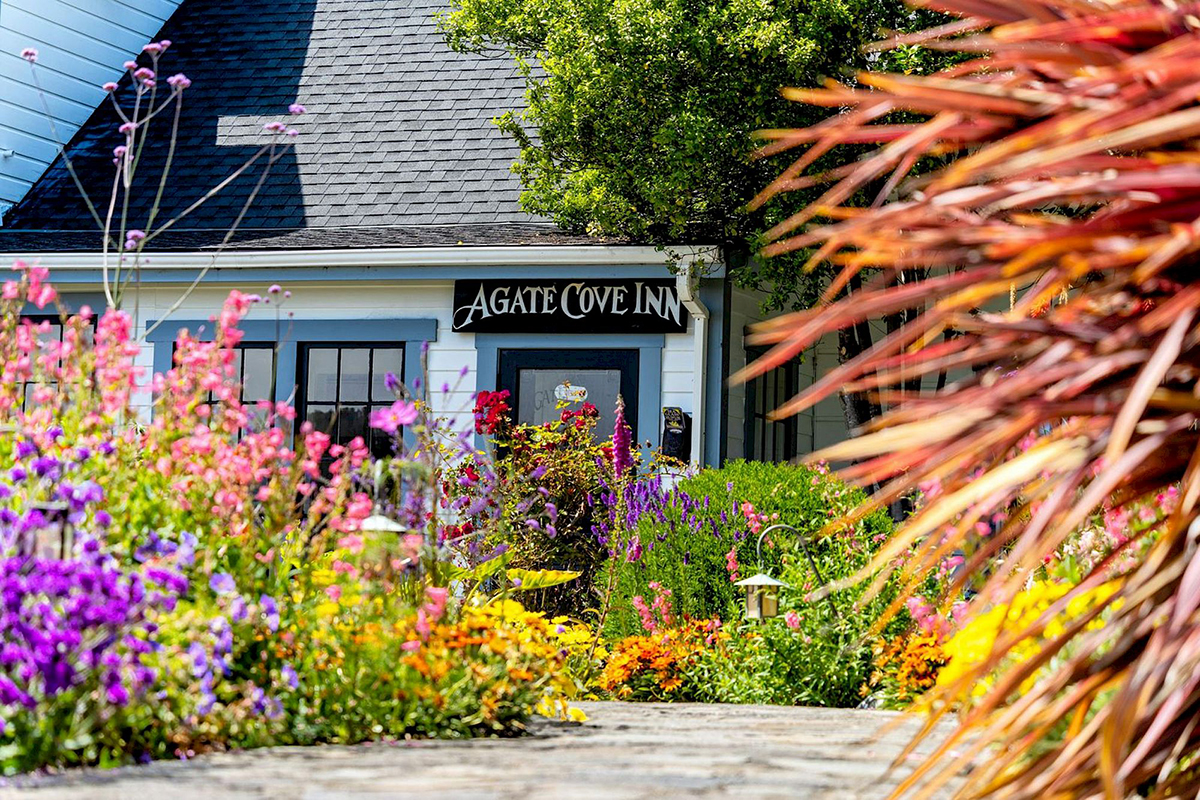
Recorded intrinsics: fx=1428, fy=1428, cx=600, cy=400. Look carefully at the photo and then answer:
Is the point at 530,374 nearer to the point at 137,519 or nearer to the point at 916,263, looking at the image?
the point at 137,519

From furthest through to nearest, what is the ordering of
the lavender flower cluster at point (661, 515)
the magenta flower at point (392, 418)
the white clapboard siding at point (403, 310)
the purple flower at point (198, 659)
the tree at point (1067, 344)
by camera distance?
the white clapboard siding at point (403, 310) < the lavender flower cluster at point (661, 515) < the magenta flower at point (392, 418) < the purple flower at point (198, 659) < the tree at point (1067, 344)

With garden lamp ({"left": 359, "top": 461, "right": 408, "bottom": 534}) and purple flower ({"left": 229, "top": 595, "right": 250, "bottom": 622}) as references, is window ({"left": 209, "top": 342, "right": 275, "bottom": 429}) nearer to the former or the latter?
garden lamp ({"left": 359, "top": 461, "right": 408, "bottom": 534})

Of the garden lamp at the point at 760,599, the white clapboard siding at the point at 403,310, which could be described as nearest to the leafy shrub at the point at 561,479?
the white clapboard siding at the point at 403,310

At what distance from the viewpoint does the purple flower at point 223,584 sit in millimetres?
3910

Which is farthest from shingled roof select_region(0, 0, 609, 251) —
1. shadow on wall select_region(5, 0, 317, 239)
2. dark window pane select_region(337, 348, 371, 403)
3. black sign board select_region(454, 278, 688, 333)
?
dark window pane select_region(337, 348, 371, 403)

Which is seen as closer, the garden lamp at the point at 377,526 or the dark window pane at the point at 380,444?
the garden lamp at the point at 377,526

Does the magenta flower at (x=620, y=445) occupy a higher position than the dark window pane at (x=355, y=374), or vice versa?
the dark window pane at (x=355, y=374)

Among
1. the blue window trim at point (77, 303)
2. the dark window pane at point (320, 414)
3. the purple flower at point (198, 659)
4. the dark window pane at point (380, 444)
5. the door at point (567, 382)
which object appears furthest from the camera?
the blue window trim at point (77, 303)

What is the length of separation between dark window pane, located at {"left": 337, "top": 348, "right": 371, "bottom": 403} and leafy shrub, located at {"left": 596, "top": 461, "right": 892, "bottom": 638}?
3.65 metres

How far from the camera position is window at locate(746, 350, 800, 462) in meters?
11.6

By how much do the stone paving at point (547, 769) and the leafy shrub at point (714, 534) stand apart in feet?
10.1

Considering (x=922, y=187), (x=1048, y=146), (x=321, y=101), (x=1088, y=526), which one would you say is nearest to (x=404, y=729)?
(x=1088, y=526)

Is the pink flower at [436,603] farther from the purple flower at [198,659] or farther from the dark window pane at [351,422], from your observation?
the dark window pane at [351,422]

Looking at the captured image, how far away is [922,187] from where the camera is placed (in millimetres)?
2457
